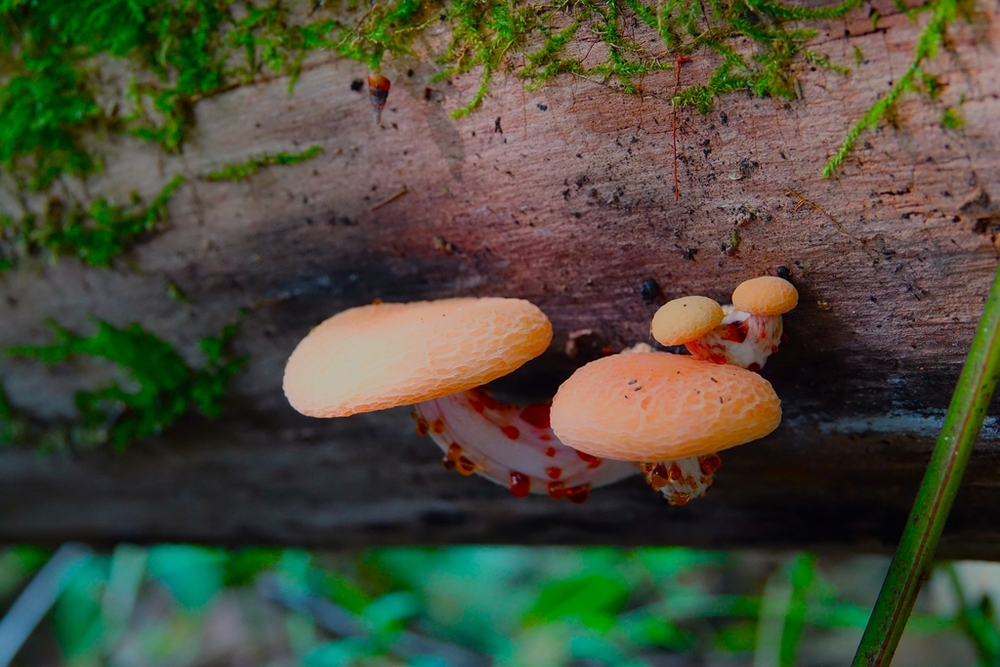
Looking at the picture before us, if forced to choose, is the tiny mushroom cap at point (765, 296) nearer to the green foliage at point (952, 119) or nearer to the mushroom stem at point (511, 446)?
the green foliage at point (952, 119)

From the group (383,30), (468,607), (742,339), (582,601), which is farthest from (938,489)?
(468,607)

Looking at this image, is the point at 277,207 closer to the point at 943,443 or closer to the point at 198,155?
the point at 198,155

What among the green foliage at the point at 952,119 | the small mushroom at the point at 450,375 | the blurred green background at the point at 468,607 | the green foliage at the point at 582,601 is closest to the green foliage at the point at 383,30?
the small mushroom at the point at 450,375

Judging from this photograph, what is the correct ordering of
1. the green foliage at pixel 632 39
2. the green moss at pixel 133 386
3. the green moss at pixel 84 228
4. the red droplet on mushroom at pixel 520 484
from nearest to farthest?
1. the green foliage at pixel 632 39
2. the red droplet on mushroom at pixel 520 484
3. the green moss at pixel 84 228
4. the green moss at pixel 133 386

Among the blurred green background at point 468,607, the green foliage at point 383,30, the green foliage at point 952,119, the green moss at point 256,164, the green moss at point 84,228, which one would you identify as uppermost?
the green foliage at point 383,30

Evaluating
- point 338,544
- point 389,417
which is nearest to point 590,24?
point 389,417
